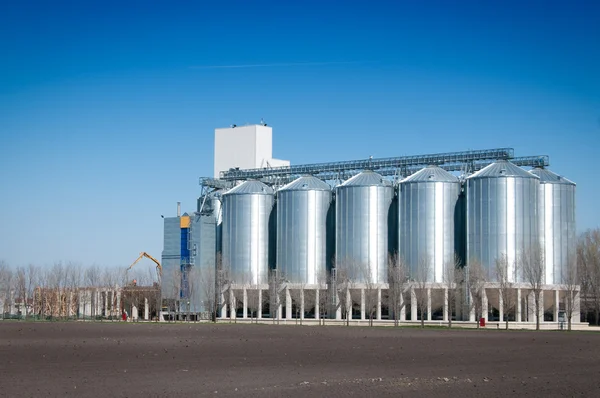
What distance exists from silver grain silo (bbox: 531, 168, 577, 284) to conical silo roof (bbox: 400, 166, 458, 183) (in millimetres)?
13083

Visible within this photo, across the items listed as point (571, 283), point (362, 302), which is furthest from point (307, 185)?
point (571, 283)

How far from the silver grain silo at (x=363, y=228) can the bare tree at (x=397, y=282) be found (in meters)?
3.74

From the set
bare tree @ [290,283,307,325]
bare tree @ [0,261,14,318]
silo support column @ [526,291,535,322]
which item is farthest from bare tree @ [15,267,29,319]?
silo support column @ [526,291,535,322]

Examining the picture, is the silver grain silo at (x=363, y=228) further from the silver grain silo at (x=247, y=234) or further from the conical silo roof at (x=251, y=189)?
the conical silo roof at (x=251, y=189)

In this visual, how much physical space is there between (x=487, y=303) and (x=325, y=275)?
26.3m

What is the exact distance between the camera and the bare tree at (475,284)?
123438mm

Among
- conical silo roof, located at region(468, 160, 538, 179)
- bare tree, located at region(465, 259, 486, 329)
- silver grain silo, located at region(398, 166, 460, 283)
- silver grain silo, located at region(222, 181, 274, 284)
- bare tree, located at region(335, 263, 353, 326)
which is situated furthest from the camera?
silver grain silo, located at region(222, 181, 274, 284)

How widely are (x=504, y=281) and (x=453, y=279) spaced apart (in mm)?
6702

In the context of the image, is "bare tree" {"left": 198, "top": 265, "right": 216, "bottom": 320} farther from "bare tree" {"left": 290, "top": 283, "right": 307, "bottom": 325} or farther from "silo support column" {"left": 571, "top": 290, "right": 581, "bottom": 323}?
"silo support column" {"left": 571, "top": 290, "right": 581, "bottom": 323}

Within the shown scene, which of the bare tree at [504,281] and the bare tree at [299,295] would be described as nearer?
the bare tree at [504,281]

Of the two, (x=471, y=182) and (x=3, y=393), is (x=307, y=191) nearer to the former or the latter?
(x=471, y=182)

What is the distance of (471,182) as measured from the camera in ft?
436

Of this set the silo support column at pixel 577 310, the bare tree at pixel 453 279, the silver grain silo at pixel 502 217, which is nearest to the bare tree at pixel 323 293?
the bare tree at pixel 453 279

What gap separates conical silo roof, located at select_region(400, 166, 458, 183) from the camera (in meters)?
136
